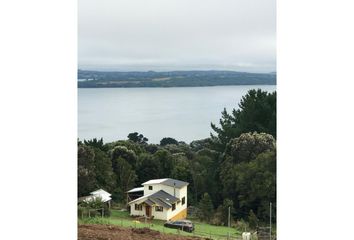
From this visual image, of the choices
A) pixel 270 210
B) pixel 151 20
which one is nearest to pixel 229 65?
pixel 151 20

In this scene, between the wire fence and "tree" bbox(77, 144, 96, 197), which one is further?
"tree" bbox(77, 144, 96, 197)

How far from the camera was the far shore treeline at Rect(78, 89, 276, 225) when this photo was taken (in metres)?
4.29

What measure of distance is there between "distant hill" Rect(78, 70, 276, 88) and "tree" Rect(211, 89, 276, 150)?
111mm

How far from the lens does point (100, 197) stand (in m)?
4.44

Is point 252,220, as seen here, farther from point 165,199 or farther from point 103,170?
point 103,170

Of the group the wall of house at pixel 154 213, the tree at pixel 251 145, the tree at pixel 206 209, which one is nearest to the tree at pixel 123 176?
the wall of house at pixel 154 213

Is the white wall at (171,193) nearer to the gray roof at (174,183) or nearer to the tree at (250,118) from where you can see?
the gray roof at (174,183)

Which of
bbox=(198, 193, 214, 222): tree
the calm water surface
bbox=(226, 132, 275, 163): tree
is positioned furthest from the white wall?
bbox=(226, 132, 275, 163): tree

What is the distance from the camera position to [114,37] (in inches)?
178

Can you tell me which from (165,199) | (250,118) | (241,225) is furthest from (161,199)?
(250,118)

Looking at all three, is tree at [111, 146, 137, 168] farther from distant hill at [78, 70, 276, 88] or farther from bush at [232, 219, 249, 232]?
bush at [232, 219, 249, 232]

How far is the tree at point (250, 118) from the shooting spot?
4.31 m
